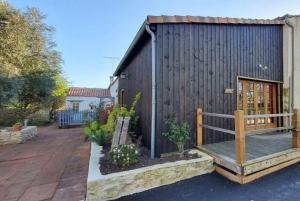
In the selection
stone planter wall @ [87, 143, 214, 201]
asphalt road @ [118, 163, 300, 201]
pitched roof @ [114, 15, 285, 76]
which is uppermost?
pitched roof @ [114, 15, 285, 76]

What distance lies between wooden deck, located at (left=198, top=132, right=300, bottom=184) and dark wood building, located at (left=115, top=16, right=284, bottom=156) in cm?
69

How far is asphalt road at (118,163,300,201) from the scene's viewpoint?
127 inches

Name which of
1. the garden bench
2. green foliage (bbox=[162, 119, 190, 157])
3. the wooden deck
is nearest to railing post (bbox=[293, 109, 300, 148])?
the wooden deck

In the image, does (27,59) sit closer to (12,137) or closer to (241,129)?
(12,137)

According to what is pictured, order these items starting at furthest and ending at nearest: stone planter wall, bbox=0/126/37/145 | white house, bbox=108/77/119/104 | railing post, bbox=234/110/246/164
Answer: white house, bbox=108/77/119/104, stone planter wall, bbox=0/126/37/145, railing post, bbox=234/110/246/164

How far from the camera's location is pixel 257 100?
263 inches

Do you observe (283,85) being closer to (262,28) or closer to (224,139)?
(262,28)

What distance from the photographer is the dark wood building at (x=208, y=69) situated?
185 inches

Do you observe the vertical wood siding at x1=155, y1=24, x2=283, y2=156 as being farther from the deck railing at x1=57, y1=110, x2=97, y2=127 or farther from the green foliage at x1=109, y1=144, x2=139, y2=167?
the deck railing at x1=57, y1=110, x2=97, y2=127

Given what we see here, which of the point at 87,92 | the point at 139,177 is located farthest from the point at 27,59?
the point at 139,177

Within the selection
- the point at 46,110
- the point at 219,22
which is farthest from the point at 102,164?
the point at 46,110

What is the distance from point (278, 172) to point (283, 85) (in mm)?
4077

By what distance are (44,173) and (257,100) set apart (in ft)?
21.3

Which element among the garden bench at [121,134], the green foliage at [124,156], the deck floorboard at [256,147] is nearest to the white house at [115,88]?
the garden bench at [121,134]
